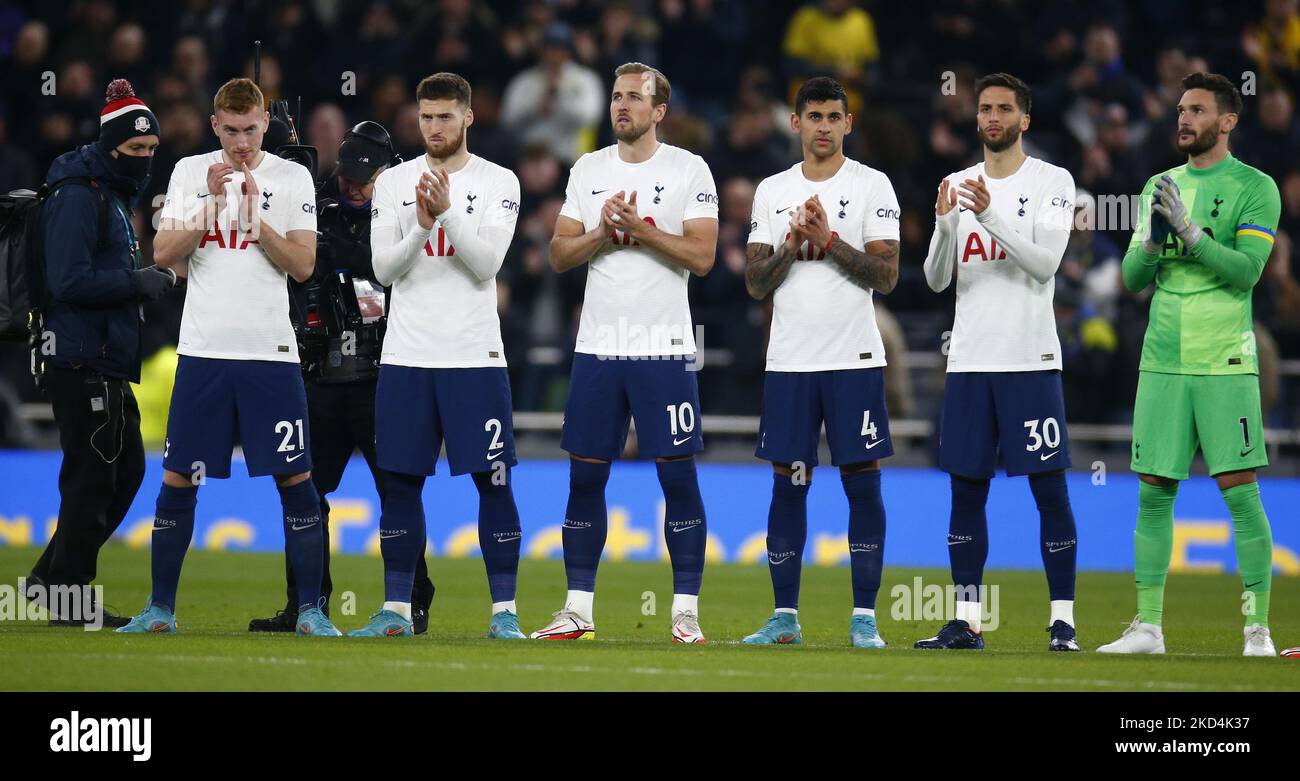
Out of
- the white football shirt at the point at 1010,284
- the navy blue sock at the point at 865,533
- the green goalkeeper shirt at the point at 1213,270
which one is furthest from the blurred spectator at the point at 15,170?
the green goalkeeper shirt at the point at 1213,270

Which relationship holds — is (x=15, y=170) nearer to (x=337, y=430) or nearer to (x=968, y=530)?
(x=337, y=430)

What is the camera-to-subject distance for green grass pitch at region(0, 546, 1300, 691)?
7477mm

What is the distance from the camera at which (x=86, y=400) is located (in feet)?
32.8

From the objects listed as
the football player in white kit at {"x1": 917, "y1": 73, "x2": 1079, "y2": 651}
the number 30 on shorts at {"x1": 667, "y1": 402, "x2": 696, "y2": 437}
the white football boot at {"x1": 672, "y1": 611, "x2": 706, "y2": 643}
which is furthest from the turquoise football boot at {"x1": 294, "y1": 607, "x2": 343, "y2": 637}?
the football player in white kit at {"x1": 917, "y1": 73, "x2": 1079, "y2": 651}

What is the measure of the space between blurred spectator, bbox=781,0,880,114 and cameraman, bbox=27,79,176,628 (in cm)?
1096

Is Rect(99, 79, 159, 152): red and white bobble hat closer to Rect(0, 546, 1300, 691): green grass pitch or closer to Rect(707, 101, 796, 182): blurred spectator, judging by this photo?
Rect(0, 546, 1300, 691): green grass pitch

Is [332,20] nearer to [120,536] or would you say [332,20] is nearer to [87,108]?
[87,108]

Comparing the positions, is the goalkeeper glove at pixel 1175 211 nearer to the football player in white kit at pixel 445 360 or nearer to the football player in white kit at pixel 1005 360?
the football player in white kit at pixel 1005 360

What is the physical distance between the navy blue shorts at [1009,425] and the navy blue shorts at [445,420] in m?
2.35

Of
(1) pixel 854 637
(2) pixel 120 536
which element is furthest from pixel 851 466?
(2) pixel 120 536

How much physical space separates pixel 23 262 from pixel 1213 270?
649cm

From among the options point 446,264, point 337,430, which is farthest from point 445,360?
point 337,430

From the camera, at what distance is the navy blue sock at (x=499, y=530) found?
9273 mm

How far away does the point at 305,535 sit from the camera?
9.24m
